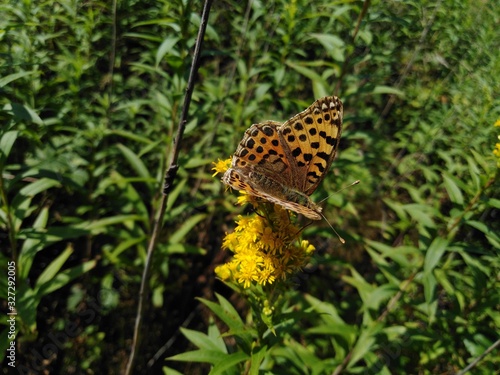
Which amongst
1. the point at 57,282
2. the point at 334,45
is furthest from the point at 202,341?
the point at 334,45

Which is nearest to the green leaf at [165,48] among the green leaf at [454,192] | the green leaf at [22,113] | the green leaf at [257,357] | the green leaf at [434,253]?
the green leaf at [22,113]

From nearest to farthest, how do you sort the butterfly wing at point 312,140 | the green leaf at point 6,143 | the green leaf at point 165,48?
the butterfly wing at point 312,140 → the green leaf at point 6,143 → the green leaf at point 165,48

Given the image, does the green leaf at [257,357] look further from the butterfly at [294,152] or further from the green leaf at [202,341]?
the butterfly at [294,152]

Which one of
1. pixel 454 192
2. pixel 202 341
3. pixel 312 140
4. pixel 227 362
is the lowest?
pixel 202 341

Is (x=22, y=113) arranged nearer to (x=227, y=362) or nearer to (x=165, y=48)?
(x=165, y=48)

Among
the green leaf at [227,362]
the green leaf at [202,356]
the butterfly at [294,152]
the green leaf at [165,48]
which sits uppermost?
the green leaf at [165,48]

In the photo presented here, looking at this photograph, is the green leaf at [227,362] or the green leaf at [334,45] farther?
the green leaf at [334,45]
